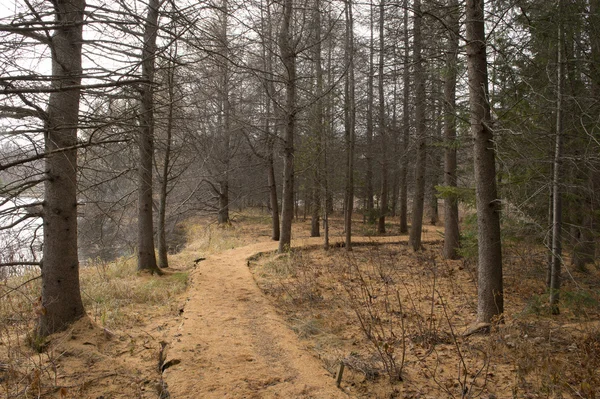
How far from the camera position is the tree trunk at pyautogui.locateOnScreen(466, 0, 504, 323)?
5.39 metres

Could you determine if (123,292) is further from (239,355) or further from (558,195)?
(558,195)

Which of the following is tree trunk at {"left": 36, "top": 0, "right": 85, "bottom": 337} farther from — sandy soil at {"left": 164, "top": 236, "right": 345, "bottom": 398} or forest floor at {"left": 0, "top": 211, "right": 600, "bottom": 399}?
sandy soil at {"left": 164, "top": 236, "right": 345, "bottom": 398}

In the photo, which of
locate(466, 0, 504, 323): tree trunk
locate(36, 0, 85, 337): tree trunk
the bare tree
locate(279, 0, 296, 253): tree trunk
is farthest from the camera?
locate(279, 0, 296, 253): tree trunk

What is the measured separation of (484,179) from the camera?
5.40 meters

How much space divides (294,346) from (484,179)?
349 cm

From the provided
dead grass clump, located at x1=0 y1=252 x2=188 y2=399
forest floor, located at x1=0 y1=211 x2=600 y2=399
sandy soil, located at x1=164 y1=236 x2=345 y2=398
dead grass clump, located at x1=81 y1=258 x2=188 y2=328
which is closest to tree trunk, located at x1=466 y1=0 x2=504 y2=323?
forest floor, located at x1=0 y1=211 x2=600 y2=399

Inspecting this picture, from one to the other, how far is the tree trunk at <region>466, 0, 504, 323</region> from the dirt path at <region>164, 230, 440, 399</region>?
9.15 feet

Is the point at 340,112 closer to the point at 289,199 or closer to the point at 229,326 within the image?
the point at 289,199

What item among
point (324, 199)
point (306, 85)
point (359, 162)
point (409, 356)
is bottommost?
point (409, 356)

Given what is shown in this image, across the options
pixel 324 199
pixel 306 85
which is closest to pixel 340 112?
pixel 306 85

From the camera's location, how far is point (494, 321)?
5309 millimetres

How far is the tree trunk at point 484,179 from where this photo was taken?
17.7 feet

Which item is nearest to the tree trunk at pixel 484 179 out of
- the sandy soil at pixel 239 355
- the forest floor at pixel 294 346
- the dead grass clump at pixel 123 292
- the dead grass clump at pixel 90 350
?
the forest floor at pixel 294 346

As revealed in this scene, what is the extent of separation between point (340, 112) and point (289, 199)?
176 inches
